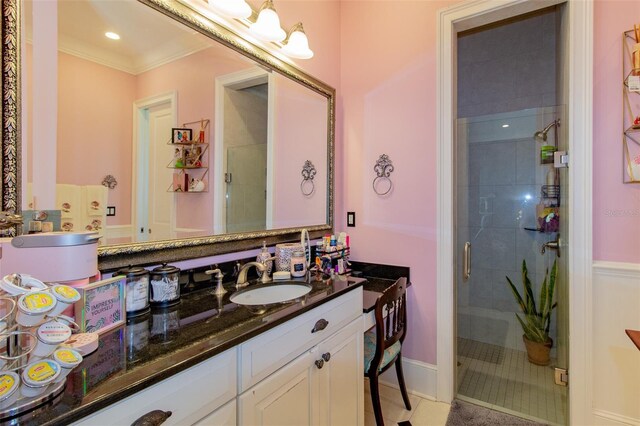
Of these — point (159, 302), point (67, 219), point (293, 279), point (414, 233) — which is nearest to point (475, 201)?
point (414, 233)

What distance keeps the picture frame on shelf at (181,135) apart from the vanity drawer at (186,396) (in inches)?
36.7

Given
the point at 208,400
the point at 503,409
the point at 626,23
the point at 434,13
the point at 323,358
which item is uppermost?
the point at 434,13

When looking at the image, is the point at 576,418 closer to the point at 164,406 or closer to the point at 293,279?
the point at 293,279

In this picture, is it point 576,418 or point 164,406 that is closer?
point 164,406

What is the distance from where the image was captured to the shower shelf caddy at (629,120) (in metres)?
1.59

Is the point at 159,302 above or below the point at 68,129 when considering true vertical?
below

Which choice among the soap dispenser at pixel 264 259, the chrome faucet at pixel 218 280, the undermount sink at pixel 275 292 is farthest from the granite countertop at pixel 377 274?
the chrome faucet at pixel 218 280

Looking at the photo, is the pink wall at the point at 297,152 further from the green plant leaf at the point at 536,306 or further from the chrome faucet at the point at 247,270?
the green plant leaf at the point at 536,306

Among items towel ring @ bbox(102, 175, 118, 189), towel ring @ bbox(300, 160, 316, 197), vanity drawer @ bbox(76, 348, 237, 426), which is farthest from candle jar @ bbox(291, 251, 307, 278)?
towel ring @ bbox(102, 175, 118, 189)

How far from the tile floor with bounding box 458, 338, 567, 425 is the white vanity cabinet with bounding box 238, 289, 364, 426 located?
1.09 metres

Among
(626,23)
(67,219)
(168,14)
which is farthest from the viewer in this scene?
(626,23)

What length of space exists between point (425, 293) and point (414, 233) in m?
0.41

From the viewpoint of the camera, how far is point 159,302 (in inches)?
45.4

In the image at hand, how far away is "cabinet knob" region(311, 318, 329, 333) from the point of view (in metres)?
1.26
